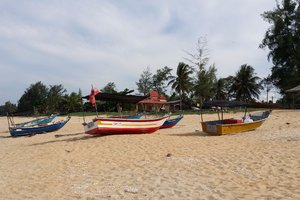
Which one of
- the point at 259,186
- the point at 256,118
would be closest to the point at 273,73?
the point at 256,118

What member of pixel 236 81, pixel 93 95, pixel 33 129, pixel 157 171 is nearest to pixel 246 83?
pixel 236 81

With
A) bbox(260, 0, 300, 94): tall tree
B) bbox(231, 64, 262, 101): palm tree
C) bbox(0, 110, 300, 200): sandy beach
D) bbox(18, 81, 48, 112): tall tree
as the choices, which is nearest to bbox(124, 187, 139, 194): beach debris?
bbox(0, 110, 300, 200): sandy beach

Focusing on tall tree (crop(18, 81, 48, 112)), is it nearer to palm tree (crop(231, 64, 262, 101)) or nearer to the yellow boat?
palm tree (crop(231, 64, 262, 101))

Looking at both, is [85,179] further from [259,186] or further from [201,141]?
[201,141]

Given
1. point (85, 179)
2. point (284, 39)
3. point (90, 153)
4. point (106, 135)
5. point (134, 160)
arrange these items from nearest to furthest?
point (85, 179), point (134, 160), point (90, 153), point (106, 135), point (284, 39)

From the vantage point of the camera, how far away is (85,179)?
8.01m

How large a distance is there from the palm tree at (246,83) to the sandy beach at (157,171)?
3965 cm

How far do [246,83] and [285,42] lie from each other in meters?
13.1

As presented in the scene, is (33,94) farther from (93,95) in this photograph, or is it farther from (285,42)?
(93,95)

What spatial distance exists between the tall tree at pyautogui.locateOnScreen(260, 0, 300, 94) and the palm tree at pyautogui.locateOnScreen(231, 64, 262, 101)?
977cm

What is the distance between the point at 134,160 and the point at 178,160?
142 cm

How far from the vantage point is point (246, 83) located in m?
50.7

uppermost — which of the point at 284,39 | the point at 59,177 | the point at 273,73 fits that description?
the point at 284,39

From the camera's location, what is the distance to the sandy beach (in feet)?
21.2
